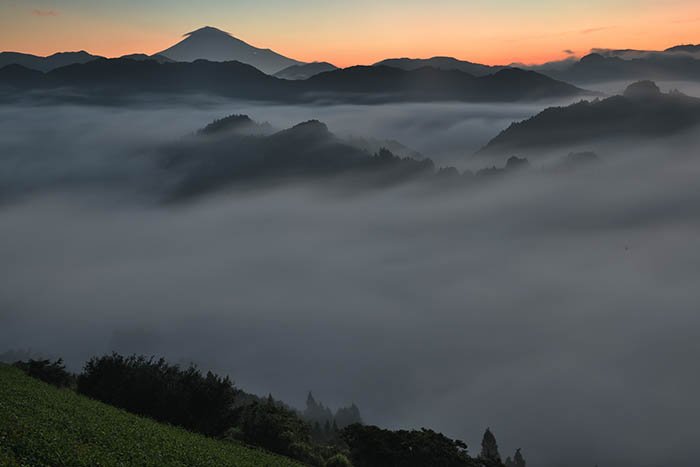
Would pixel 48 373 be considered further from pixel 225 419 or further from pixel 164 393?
pixel 225 419

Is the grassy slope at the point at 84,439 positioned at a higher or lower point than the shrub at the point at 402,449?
higher

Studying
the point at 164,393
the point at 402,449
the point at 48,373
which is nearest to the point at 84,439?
the point at 164,393

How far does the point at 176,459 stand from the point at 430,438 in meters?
27.5

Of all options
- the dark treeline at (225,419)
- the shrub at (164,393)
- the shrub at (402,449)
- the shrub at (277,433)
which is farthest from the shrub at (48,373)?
the shrub at (402,449)

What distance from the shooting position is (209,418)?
50594 mm

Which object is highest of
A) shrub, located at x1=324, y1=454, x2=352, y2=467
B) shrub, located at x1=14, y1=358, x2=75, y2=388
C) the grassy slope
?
the grassy slope

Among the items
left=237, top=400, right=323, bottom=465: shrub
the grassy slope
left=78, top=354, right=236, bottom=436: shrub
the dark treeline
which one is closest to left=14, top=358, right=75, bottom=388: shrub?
the dark treeline

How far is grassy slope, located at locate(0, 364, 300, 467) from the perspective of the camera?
25.0 metres

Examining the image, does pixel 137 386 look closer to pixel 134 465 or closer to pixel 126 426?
pixel 126 426

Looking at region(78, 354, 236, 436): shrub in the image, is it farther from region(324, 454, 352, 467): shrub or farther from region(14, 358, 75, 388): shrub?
region(324, 454, 352, 467): shrub

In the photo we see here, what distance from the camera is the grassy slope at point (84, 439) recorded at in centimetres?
2505

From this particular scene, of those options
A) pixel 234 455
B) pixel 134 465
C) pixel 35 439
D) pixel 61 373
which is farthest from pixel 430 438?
pixel 61 373

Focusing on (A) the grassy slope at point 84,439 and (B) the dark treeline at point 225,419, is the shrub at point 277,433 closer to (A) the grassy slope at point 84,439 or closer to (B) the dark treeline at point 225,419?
(B) the dark treeline at point 225,419

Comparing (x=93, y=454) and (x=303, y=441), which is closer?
(x=93, y=454)
